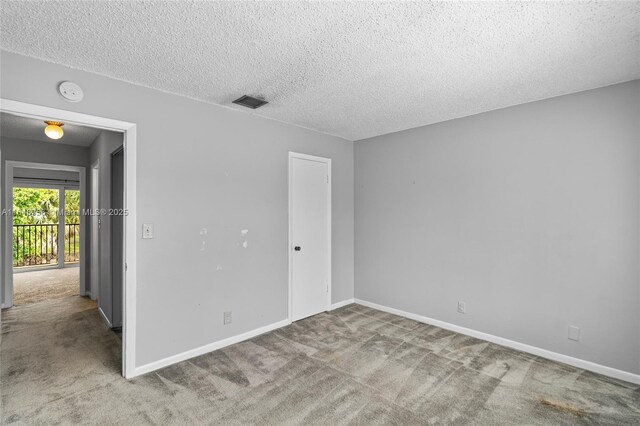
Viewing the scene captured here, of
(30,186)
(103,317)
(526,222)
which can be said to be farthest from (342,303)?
(30,186)

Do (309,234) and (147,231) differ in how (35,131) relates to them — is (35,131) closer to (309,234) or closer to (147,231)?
(147,231)

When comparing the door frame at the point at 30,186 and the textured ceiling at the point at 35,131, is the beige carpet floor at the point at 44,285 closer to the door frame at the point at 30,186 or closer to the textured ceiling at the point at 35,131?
the door frame at the point at 30,186

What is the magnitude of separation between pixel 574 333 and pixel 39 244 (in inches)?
403

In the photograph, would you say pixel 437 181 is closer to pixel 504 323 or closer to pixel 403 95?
pixel 403 95

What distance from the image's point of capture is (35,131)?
14.2 feet

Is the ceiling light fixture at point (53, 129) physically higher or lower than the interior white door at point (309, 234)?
higher

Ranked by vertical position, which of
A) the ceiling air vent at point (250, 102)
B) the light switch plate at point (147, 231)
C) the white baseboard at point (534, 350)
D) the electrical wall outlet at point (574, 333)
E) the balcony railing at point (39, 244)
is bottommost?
the white baseboard at point (534, 350)

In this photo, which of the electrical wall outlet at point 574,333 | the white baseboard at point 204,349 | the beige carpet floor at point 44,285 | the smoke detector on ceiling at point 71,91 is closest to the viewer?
the smoke detector on ceiling at point 71,91

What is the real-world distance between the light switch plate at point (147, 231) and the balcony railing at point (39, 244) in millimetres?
5997

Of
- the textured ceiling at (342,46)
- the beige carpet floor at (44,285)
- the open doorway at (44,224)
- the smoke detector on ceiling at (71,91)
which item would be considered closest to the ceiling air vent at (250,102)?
the textured ceiling at (342,46)

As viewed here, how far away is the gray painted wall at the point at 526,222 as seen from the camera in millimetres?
2660

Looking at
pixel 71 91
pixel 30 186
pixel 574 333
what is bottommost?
pixel 574 333

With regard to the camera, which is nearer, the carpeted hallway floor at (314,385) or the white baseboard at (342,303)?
the carpeted hallway floor at (314,385)

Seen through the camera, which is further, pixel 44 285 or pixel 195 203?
pixel 44 285
